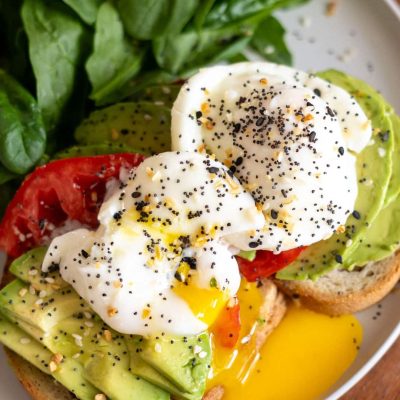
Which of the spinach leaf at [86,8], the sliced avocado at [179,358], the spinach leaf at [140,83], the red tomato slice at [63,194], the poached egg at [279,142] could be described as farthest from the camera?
the spinach leaf at [140,83]

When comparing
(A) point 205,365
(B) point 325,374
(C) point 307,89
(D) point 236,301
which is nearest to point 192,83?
(C) point 307,89

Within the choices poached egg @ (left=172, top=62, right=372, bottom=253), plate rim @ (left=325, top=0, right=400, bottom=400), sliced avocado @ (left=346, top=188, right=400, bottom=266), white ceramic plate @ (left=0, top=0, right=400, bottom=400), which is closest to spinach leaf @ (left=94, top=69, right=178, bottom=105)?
poached egg @ (left=172, top=62, right=372, bottom=253)

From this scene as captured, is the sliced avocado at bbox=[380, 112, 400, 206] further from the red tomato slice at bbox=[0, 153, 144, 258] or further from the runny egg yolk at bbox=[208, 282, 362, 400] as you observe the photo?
the red tomato slice at bbox=[0, 153, 144, 258]

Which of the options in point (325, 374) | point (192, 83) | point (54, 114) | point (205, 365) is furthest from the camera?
point (54, 114)

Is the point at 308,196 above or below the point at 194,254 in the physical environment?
above

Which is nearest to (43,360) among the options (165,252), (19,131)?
(165,252)

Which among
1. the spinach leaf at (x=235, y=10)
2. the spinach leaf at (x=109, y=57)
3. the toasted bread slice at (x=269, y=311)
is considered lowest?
the toasted bread slice at (x=269, y=311)

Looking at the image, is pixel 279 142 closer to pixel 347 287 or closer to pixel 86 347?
pixel 347 287

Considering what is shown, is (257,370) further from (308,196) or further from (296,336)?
(308,196)

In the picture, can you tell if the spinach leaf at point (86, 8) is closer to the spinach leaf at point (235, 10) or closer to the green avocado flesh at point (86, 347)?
the spinach leaf at point (235, 10)

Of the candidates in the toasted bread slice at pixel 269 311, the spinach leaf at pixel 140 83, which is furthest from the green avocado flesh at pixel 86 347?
the spinach leaf at pixel 140 83
